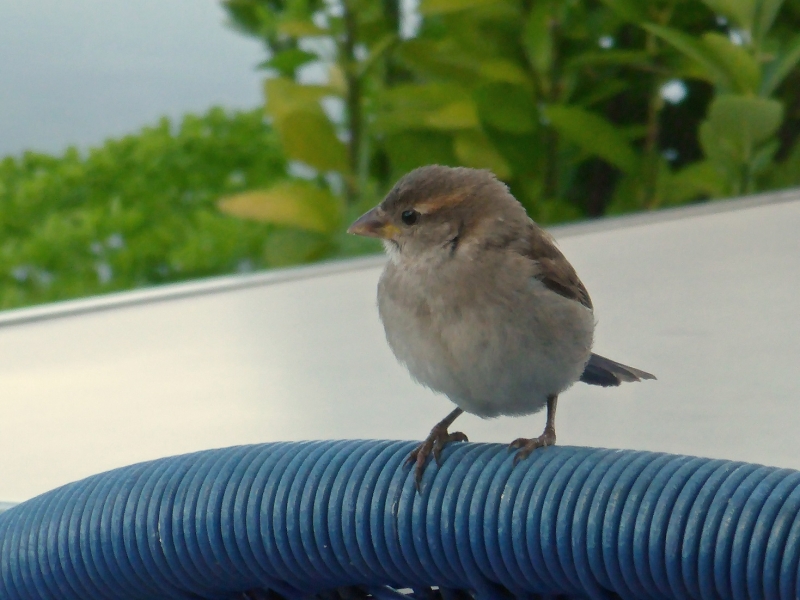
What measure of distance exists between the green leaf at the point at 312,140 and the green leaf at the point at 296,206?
0.08 m

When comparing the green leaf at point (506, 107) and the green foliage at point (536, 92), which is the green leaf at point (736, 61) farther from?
the green leaf at point (506, 107)

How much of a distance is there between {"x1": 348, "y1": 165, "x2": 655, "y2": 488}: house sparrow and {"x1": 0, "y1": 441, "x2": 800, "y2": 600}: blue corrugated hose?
0.65ft

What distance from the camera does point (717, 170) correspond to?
2.58 metres

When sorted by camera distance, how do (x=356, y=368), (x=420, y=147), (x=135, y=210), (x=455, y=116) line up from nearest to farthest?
(x=356, y=368) → (x=455, y=116) → (x=420, y=147) → (x=135, y=210)

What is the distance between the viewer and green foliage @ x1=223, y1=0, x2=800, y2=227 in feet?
8.13

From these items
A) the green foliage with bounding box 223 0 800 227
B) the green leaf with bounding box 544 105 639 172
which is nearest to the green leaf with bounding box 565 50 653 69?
the green foliage with bounding box 223 0 800 227

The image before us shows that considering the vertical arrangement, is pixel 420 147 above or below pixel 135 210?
above

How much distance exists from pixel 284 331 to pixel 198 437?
1.64ft

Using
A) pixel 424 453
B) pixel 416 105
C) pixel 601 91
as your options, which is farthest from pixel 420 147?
pixel 424 453

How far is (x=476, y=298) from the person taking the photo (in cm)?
102

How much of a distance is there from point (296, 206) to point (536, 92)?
637mm

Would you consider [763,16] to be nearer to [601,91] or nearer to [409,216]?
[601,91]

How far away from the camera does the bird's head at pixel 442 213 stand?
1.11m

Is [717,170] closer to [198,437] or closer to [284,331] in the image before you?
[284,331]
